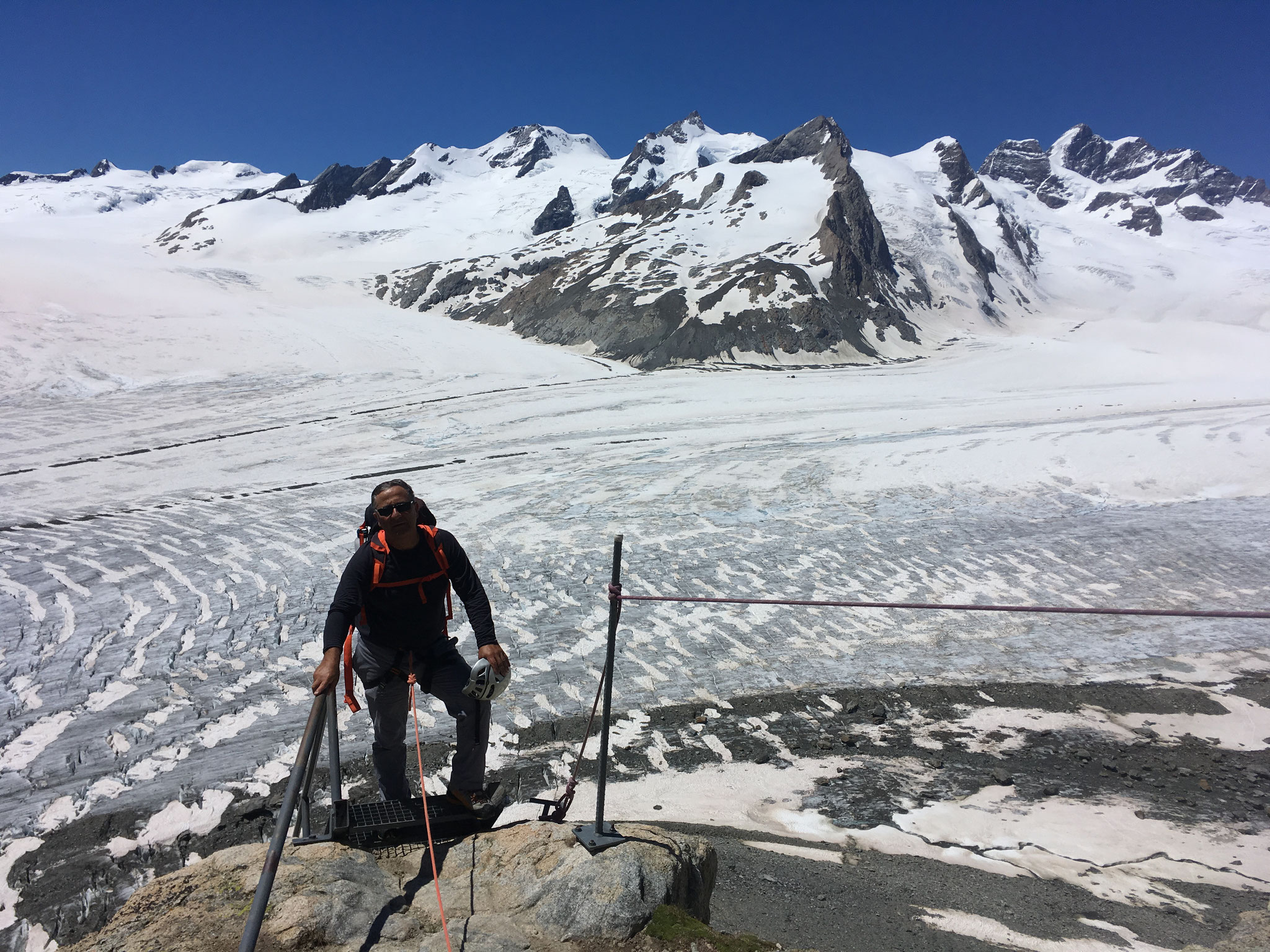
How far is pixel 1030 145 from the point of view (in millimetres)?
Result: 145250

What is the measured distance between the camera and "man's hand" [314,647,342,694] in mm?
3045

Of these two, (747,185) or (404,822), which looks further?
(747,185)

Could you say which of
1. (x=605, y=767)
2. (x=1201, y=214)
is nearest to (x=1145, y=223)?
(x=1201, y=214)

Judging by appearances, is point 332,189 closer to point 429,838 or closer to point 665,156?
point 665,156

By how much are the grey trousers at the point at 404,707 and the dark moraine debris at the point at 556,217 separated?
3641 inches

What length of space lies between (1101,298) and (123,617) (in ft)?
310

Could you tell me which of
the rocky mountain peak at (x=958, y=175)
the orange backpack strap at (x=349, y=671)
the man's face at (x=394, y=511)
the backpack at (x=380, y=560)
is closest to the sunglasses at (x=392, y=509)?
the man's face at (x=394, y=511)

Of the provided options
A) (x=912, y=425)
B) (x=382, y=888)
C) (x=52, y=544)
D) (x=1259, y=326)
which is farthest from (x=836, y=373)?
(x=1259, y=326)

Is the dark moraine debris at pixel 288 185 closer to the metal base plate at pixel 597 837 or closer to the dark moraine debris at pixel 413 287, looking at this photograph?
the dark moraine debris at pixel 413 287

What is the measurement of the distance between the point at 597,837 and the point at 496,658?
101 centimetres

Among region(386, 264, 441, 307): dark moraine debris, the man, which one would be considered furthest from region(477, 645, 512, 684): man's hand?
region(386, 264, 441, 307): dark moraine debris

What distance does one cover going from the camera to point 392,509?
344 cm

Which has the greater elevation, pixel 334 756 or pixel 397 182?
pixel 397 182

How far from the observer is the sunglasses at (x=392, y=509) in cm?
344
